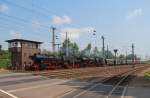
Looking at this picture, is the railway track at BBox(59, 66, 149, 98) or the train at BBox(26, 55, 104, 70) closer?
the railway track at BBox(59, 66, 149, 98)

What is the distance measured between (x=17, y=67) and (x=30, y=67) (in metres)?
4.53

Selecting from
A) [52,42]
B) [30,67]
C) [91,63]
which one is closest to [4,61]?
[30,67]

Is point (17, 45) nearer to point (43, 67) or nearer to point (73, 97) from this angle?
point (43, 67)

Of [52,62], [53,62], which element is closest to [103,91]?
[52,62]

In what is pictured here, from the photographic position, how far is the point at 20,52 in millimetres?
62625

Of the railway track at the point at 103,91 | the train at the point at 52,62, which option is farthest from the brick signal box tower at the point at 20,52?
the railway track at the point at 103,91

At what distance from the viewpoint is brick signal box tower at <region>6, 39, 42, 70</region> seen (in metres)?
62.1

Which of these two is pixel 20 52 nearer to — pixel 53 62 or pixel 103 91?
pixel 53 62

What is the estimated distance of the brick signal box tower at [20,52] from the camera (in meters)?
62.1

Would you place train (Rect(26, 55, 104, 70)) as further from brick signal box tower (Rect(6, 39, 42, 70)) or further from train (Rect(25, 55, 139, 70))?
brick signal box tower (Rect(6, 39, 42, 70))

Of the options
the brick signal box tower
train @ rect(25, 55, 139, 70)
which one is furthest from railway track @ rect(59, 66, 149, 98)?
the brick signal box tower

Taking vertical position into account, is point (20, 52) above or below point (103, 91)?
above

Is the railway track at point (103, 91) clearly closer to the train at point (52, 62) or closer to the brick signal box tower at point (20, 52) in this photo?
the train at point (52, 62)

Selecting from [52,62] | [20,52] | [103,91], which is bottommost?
[103,91]
